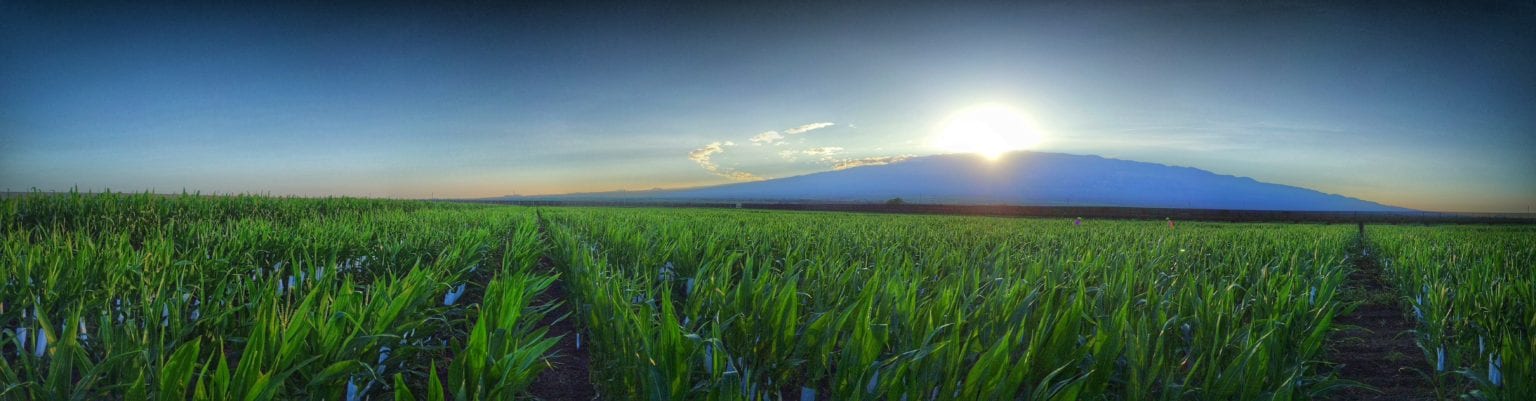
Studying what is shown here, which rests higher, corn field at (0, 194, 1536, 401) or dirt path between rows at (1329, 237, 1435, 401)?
corn field at (0, 194, 1536, 401)

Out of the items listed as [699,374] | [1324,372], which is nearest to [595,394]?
[699,374]

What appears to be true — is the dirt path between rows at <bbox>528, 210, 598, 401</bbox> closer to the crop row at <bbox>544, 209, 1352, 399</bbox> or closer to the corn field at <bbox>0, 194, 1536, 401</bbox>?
the corn field at <bbox>0, 194, 1536, 401</bbox>

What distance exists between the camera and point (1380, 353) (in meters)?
4.94

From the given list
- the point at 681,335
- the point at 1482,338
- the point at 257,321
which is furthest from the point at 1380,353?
the point at 257,321

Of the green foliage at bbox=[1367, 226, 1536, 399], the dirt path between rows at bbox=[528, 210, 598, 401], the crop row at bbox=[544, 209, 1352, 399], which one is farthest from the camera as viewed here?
the dirt path between rows at bbox=[528, 210, 598, 401]

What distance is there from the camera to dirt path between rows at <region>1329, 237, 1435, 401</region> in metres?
4.00

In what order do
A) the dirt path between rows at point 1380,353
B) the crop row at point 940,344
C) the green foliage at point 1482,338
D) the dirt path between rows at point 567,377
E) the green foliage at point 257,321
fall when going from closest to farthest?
the green foliage at point 257,321, the crop row at point 940,344, the green foliage at point 1482,338, the dirt path between rows at point 567,377, the dirt path between rows at point 1380,353

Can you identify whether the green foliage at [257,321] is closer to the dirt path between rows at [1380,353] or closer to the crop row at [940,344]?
the crop row at [940,344]

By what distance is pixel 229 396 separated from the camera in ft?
6.08


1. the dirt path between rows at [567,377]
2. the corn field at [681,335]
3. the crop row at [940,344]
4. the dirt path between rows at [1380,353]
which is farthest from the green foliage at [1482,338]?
the dirt path between rows at [567,377]

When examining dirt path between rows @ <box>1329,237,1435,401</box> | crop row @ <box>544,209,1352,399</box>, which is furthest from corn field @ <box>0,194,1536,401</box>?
dirt path between rows @ <box>1329,237,1435,401</box>

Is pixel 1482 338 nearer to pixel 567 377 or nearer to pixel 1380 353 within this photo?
pixel 1380 353

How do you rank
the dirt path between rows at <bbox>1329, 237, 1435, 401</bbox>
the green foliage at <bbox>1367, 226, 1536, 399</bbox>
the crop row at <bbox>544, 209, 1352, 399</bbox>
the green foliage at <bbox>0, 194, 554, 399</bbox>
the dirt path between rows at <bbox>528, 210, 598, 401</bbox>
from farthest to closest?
the dirt path between rows at <bbox>1329, 237, 1435, 401</bbox>, the dirt path between rows at <bbox>528, 210, 598, 401</bbox>, the green foliage at <bbox>1367, 226, 1536, 399</bbox>, the crop row at <bbox>544, 209, 1352, 399</bbox>, the green foliage at <bbox>0, 194, 554, 399</bbox>

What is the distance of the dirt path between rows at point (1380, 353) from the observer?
4.00m
